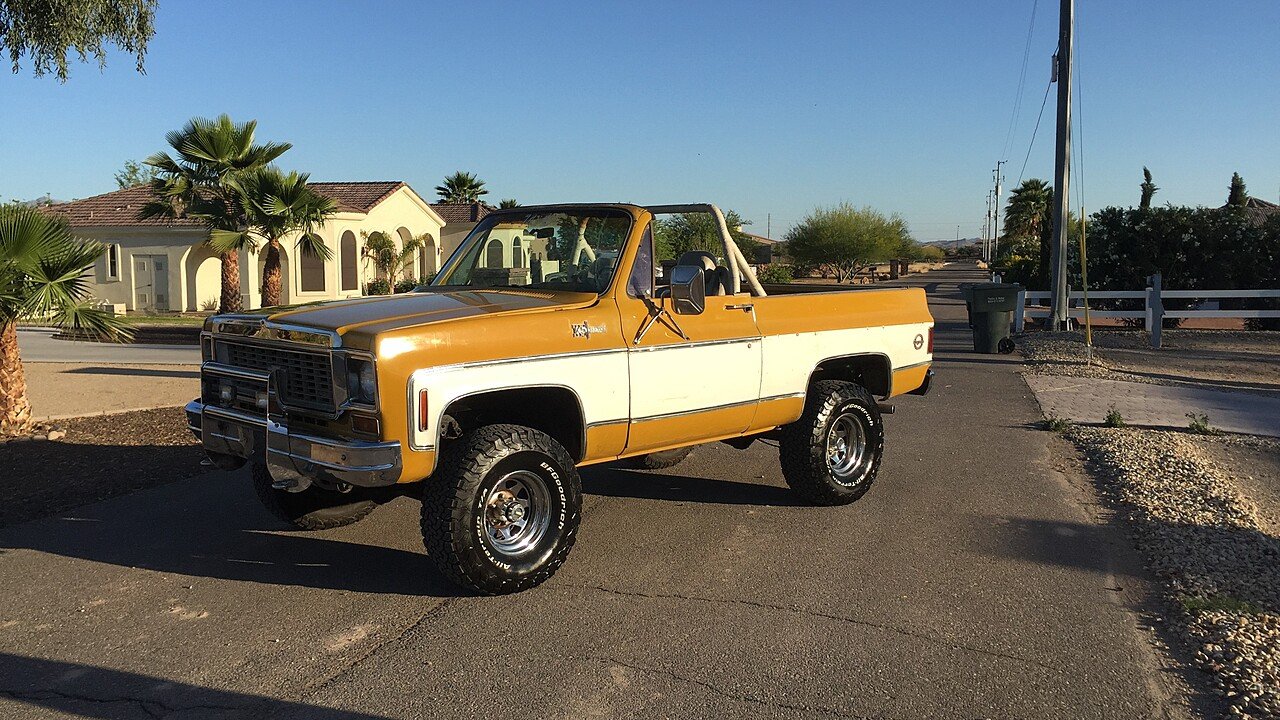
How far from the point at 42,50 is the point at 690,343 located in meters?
11.2

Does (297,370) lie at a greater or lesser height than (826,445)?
greater

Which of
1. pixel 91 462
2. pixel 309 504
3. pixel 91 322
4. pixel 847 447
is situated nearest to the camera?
pixel 309 504

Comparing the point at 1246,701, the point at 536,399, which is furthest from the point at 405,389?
the point at 1246,701

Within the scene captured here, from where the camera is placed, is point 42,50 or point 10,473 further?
point 42,50

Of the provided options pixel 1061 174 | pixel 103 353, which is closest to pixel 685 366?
pixel 103 353

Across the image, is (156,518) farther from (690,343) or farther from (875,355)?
(875,355)

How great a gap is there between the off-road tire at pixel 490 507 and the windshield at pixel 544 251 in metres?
1.29

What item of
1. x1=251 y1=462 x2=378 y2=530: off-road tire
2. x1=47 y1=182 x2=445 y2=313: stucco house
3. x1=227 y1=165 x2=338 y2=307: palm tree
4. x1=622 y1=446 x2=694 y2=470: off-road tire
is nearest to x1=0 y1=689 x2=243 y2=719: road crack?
x1=251 y1=462 x2=378 y2=530: off-road tire

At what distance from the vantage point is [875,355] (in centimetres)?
776

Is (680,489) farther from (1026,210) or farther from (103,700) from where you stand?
(1026,210)

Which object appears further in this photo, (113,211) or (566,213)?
(113,211)

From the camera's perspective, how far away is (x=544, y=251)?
22.0ft

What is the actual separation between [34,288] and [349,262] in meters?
28.8

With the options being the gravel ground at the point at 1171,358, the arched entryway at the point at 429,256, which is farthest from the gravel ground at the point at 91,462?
the arched entryway at the point at 429,256
